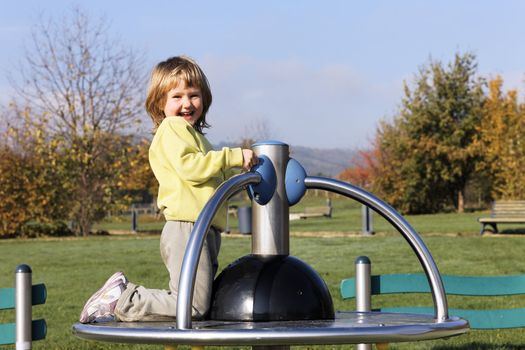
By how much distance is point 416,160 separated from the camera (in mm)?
42125

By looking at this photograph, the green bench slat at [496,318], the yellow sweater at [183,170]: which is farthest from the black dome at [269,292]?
the green bench slat at [496,318]

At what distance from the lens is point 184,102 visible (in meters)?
3.19

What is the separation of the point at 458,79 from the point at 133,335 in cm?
4283

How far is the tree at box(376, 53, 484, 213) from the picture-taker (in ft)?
138

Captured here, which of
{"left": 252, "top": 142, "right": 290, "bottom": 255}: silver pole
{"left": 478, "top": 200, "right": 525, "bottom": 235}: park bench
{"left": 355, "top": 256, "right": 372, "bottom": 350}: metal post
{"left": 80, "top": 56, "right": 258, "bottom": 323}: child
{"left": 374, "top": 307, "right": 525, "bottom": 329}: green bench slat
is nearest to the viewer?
{"left": 252, "top": 142, "right": 290, "bottom": 255}: silver pole

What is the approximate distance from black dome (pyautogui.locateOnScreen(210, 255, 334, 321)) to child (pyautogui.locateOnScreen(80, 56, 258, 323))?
100 mm

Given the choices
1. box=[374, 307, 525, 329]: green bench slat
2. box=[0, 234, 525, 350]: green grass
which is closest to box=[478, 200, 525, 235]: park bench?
box=[0, 234, 525, 350]: green grass

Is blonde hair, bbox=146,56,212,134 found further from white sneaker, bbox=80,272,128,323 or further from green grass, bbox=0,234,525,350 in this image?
green grass, bbox=0,234,525,350

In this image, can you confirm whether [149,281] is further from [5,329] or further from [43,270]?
[5,329]

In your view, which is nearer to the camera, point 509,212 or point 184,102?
point 184,102

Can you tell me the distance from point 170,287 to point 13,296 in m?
1.57

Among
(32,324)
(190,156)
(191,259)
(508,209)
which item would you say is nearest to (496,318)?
(32,324)

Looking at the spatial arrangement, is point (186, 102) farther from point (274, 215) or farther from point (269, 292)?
point (269, 292)

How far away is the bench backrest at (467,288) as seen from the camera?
499cm
